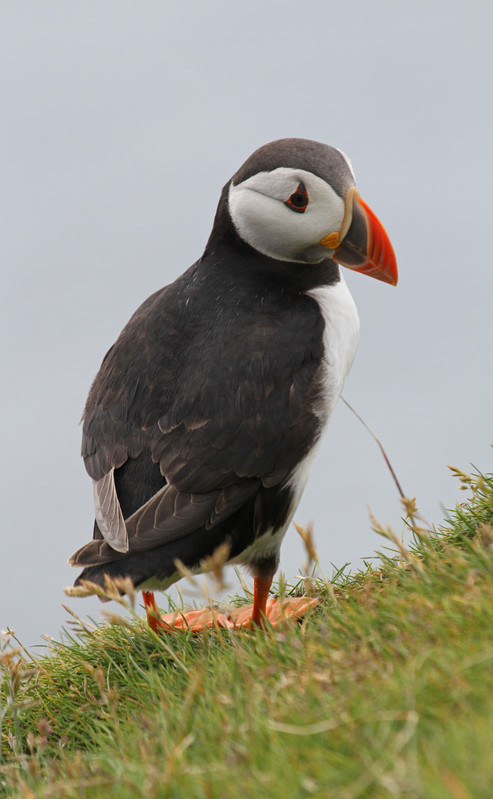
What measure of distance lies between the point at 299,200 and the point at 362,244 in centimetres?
38

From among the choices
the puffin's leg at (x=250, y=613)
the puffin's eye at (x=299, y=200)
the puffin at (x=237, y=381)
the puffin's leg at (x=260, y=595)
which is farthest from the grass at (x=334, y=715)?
the puffin's eye at (x=299, y=200)

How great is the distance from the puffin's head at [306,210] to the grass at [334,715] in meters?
1.71

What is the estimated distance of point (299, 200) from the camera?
4.55 meters

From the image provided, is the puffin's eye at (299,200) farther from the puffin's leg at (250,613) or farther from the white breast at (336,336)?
the puffin's leg at (250,613)

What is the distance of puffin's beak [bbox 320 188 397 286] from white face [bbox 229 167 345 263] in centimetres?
5

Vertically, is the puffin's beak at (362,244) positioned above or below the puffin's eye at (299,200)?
below

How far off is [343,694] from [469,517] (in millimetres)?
2261

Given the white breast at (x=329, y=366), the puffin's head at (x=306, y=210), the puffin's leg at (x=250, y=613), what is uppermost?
the puffin's head at (x=306, y=210)

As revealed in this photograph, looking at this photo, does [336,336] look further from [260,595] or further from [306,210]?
[260,595]

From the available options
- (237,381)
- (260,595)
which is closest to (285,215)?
(237,381)

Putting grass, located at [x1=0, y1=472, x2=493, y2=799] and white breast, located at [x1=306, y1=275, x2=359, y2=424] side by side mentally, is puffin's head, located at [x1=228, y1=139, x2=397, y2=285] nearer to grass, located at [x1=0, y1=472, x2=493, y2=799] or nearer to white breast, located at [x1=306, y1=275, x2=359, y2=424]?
white breast, located at [x1=306, y1=275, x2=359, y2=424]

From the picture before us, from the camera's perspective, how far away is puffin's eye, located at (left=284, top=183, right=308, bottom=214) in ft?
14.9

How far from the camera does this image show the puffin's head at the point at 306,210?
4527 millimetres

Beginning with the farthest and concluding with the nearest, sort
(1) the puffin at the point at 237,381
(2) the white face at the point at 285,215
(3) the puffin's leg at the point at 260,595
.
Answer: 1. (3) the puffin's leg at the point at 260,595
2. (2) the white face at the point at 285,215
3. (1) the puffin at the point at 237,381
